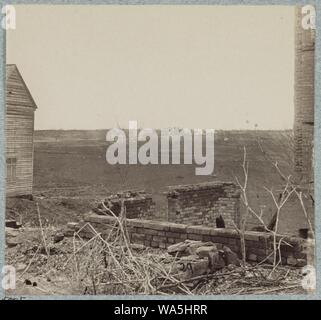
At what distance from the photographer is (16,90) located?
6246 millimetres

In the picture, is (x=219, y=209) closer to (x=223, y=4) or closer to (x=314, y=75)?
(x=314, y=75)

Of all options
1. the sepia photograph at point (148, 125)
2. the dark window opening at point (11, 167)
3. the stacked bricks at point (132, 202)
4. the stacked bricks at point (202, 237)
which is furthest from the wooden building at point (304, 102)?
the dark window opening at point (11, 167)

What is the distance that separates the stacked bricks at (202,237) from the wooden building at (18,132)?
2.56 ft

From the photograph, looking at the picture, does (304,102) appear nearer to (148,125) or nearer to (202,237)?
(148,125)

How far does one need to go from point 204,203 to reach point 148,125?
1.04m

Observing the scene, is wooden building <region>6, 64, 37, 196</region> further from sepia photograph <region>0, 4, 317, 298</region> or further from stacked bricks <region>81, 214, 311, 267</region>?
stacked bricks <region>81, 214, 311, 267</region>

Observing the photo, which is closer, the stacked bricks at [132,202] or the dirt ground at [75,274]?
the dirt ground at [75,274]

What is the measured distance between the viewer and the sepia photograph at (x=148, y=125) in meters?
6.20

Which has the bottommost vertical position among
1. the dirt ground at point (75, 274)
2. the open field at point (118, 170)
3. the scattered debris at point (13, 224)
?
the dirt ground at point (75, 274)

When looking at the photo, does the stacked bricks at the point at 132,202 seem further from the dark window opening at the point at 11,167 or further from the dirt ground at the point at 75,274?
the dark window opening at the point at 11,167

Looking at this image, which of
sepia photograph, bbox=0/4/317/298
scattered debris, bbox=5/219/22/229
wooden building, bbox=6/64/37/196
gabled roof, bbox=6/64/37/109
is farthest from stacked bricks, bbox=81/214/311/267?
gabled roof, bbox=6/64/37/109

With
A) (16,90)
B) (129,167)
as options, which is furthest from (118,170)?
(16,90)

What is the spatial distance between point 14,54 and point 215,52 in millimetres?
2066
